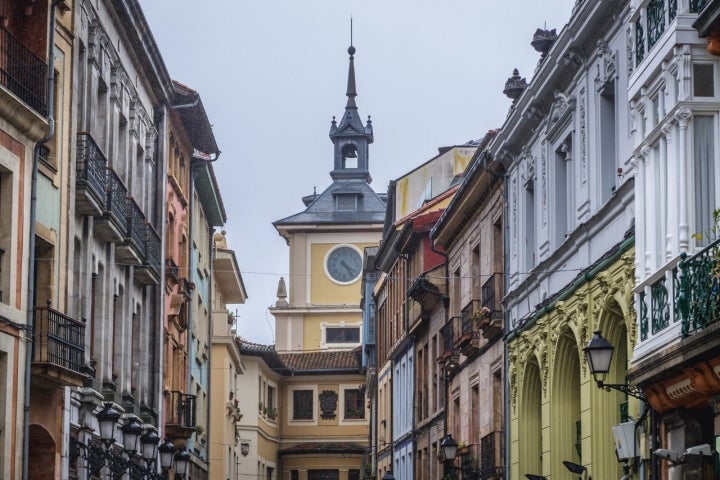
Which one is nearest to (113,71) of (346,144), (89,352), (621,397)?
(89,352)

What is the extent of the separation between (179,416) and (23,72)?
67.5ft

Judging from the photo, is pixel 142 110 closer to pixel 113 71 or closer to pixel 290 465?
pixel 113 71

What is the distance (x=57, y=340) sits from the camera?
88.0 feet

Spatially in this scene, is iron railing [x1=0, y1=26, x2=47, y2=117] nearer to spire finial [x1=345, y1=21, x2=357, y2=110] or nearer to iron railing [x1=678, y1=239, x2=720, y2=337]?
iron railing [x1=678, y1=239, x2=720, y2=337]

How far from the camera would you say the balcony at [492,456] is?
35562 mm

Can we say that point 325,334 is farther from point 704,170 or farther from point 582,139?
point 704,170

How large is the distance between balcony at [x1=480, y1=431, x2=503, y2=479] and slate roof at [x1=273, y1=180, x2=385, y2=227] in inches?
2440

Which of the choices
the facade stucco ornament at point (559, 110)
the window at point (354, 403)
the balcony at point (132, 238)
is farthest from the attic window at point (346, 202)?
the facade stucco ornament at point (559, 110)

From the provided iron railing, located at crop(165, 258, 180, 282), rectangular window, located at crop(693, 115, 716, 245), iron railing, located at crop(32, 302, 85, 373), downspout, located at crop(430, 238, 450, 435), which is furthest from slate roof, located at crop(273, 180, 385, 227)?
rectangular window, located at crop(693, 115, 716, 245)

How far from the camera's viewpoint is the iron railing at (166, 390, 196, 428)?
1773 inches

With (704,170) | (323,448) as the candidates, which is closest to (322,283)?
(323,448)

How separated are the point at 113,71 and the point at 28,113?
9.78 m

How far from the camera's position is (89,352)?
3253 centimetres

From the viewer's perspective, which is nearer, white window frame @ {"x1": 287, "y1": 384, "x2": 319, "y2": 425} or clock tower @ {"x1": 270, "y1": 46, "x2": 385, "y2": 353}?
white window frame @ {"x1": 287, "y1": 384, "x2": 319, "y2": 425}
